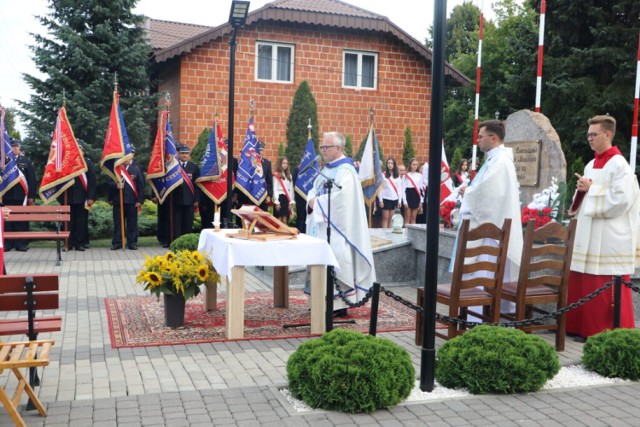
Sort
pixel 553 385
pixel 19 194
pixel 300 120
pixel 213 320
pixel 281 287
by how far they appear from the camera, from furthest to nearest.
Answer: pixel 300 120 → pixel 19 194 → pixel 281 287 → pixel 213 320 → pixel 553 385

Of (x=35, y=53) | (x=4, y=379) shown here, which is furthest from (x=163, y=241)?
(x=4, y=379)

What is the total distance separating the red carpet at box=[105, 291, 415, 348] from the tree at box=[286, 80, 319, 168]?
12.5 meters

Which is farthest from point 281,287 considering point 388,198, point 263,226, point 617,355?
point 388,198

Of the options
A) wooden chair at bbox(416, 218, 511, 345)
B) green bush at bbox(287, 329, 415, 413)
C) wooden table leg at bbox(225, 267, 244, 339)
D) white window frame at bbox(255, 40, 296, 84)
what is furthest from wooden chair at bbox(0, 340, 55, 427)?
white window frame at bbox(255, 40, 296, 84)

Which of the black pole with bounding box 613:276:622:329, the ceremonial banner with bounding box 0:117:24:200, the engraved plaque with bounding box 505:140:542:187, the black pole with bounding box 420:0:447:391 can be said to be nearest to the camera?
the black pole with bounding box 420:0:447:391

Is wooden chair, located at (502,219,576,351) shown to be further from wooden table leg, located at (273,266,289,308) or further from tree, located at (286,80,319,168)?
tree, located at (286,80,319,168)

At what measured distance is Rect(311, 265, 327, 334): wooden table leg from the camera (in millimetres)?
7496

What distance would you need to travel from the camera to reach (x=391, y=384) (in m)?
5.05

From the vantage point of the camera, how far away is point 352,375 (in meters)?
4.98

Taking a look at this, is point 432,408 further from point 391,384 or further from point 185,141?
point 185,141

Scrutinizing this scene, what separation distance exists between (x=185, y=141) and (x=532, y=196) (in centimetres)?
1363

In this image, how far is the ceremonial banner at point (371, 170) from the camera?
15.8 m

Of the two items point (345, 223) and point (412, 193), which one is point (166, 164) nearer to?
point (412, 193)

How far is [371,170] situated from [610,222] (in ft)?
29.2
